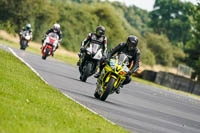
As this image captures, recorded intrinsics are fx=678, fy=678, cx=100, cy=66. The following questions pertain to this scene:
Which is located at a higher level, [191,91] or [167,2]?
[167,2]

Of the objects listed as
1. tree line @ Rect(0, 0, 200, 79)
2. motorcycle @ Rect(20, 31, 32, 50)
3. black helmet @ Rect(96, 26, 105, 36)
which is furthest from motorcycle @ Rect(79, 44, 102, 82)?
tree line @ Rect(0, 0, 200, 79)

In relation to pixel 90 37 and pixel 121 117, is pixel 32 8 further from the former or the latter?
pixel 121 117

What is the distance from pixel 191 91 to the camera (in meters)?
50.9

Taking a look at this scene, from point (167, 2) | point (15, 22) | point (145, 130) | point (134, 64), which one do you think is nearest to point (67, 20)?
point (15, 22)

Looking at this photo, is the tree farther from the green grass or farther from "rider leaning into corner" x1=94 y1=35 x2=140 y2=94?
the green grass

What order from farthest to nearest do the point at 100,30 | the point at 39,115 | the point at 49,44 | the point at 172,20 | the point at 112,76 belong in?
the point at 172,20 < the point at 49,44 < the point at 100,30 < the point at 112,76 < the point at 39,115

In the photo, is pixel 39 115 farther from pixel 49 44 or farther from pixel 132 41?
pixel 49 44

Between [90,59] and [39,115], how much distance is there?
14.3m

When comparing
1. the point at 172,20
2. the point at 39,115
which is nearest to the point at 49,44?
the point at 39,115

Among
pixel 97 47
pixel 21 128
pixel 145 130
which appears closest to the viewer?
pixel 21 128

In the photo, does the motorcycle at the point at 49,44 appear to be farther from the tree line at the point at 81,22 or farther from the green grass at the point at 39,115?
the tree line at the point at 81,22

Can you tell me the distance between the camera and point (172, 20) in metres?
158

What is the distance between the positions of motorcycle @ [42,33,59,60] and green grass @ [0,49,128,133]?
66.9 feet

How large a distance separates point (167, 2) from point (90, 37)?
13867cm
